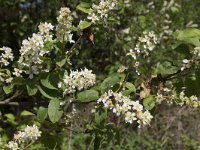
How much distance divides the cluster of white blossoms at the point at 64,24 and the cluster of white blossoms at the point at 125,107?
35 centimetres

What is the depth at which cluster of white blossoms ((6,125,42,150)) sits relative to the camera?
2.17 m

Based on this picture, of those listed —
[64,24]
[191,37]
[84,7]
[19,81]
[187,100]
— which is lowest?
[187,100]

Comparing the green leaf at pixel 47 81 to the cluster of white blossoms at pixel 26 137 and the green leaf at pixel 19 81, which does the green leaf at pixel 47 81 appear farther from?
the cluster of white blossoms at pixel 26 137

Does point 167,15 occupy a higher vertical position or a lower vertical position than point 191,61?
higher

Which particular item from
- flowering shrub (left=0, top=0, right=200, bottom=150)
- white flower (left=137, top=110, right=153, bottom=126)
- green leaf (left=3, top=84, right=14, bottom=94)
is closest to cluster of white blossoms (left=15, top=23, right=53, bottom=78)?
flowering shrub (left=0, top=0, right=200, bottom=150)

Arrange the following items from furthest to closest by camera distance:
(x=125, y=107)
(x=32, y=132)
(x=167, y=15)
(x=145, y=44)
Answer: (x=167, y=15) < (x=32, y=132) < (x=145, y=44) < (x=125, y=107)

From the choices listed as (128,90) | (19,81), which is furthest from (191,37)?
(19,81)

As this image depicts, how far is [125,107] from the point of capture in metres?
1.83

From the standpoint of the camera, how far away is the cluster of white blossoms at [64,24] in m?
1.98

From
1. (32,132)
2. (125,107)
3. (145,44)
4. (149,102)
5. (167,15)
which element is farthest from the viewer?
(167,15)

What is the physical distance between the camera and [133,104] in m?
1.85

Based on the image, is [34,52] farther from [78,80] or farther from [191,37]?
[191,37]

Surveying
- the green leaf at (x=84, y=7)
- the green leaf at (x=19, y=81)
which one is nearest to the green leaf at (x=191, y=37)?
the green leaf at (x=84, y=7)

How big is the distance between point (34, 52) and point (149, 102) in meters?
0.54
